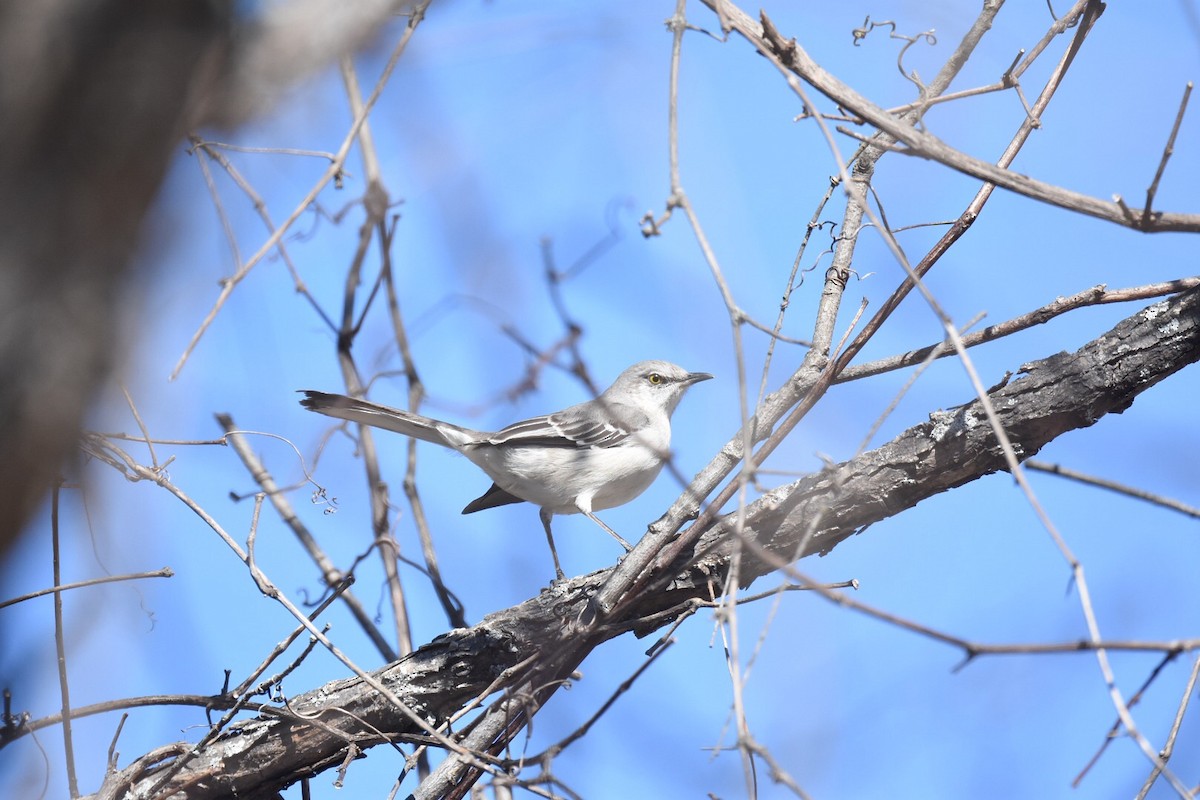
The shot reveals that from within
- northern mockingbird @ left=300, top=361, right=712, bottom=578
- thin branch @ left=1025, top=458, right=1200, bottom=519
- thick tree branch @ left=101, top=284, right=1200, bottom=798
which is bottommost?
thin branch @ left=1025, top=458, right=1200, bottom=519

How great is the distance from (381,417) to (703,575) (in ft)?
8.44

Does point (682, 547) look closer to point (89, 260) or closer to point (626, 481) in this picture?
point (89, 260)

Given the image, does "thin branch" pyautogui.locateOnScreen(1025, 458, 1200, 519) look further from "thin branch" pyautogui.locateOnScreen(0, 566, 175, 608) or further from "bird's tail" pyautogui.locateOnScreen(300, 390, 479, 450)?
"bird's tail" pyautogui.locateOnScreen(300, 390, 479, 450)

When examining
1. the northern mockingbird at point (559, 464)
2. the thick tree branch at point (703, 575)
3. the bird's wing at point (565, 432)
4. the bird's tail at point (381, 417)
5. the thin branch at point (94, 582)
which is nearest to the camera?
the thin branch at point (94, 582)

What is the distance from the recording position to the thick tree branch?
3.14 metres

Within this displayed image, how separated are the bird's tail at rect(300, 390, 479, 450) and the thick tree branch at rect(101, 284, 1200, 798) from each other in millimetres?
1976

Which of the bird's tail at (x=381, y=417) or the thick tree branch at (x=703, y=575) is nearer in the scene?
the thick tree branch at (x=703, y=575)

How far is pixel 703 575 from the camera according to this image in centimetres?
364

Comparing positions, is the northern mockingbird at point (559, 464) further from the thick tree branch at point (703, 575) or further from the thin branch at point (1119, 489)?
the thin branch at point (1119, 489)

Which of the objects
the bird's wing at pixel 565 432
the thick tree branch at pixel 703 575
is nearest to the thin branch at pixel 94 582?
the thick tree branch at pixel 703 575

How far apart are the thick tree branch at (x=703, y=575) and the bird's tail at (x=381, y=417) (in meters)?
1.98

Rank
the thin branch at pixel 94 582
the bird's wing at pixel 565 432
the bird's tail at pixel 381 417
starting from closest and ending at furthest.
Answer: the thin branch at pixel 94 582, the bird's tail at pixel 381 417, the bird's wing at pixel 565 432

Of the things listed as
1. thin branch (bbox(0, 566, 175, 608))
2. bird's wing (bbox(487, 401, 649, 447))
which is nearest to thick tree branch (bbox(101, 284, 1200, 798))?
thin branch (bbox(0, 566, 175, 608))

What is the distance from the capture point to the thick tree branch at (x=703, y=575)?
3.14 metres
